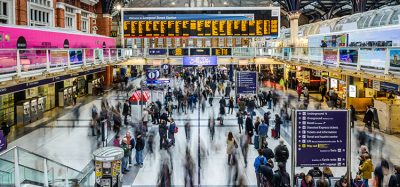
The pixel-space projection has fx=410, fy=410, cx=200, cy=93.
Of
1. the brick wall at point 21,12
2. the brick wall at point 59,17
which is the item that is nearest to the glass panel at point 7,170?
the brick wall at point 21,12

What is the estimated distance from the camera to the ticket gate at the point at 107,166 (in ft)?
33.6

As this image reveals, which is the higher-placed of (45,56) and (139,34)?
(139,34)

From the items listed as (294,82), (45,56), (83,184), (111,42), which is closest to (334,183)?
(83,184)

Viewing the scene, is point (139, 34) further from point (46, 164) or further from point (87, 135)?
point (46, 164)

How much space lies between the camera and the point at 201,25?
3050cm

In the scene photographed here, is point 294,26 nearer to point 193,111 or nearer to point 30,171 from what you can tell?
point 193,111

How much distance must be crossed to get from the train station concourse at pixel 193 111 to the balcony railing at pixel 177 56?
7cm

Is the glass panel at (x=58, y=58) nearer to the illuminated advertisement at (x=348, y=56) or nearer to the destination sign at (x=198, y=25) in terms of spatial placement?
the destination sign at (x=198, y=25)

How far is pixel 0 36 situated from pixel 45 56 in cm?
203

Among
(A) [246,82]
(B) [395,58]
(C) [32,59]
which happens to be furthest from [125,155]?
(A) [246,82]

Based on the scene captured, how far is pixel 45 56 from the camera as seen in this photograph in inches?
683

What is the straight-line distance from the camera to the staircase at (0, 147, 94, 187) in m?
8.29

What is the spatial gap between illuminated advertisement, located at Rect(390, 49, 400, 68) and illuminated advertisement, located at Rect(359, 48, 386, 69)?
49 cm

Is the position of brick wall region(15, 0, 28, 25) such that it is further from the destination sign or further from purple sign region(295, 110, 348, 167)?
purple sign region(295, 110, 348, 167)
